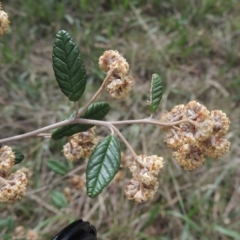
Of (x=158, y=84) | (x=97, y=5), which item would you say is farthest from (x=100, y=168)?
(x=97, y=5)

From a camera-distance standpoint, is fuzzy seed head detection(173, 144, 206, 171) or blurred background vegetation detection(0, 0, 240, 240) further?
blurred background vegetation detection(0, 0, 240, 240)

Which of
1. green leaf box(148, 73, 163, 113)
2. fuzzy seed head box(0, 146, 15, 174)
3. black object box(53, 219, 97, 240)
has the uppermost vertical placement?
green leaf box(148, 73, 163, 113)

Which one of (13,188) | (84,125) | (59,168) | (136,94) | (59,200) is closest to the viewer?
(13,188)

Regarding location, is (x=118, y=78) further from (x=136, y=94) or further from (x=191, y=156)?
(x=136, y=94)

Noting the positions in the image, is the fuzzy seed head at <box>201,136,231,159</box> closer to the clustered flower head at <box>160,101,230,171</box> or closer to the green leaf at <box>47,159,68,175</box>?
the clustered flower head at <box>160,101,230,171</box>

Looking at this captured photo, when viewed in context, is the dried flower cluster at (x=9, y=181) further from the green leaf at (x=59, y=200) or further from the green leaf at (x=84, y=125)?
the green leaf at (x=59, y=200)

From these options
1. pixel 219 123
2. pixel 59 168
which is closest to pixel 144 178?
pixel 219 123

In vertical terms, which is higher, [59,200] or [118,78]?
[118,78]

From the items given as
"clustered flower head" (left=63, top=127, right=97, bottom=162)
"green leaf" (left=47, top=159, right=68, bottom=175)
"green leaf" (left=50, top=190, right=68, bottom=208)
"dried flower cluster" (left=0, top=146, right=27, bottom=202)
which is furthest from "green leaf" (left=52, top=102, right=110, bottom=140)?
"green leaf" (left=50, top=190, right=68, bottom=208)
